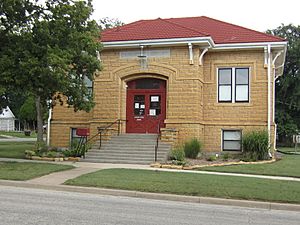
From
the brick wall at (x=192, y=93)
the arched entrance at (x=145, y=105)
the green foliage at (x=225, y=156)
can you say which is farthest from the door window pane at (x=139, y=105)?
the green foliage at (x=225, y=156)

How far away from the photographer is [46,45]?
A: 54.4ft

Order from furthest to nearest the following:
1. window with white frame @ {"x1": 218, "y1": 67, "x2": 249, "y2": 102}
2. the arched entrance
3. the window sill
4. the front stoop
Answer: the arched entrance → window with white frame @ {"x1": 218, "y1": 67, "x2": 249, "y2": 102} → the window sill → the front stoop

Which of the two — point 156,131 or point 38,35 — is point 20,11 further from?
point 156,131

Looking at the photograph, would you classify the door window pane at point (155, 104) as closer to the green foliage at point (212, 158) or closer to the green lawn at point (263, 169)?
the green foliage at point (212, 158)

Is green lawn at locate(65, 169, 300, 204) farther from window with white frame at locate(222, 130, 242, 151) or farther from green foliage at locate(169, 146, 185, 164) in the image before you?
window with white frame at locate(222, 130, 242, 151)

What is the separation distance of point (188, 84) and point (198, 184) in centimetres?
939

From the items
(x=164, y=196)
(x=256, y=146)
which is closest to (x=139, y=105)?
(x=256, y=146)

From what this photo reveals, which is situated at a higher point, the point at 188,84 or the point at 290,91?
the point at 290,91

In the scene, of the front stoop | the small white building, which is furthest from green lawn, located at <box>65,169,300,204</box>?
the small white building

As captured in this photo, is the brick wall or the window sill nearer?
the brick wall

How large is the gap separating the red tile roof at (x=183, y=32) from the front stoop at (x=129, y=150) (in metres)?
5.06

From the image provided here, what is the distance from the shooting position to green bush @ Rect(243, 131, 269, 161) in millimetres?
20172

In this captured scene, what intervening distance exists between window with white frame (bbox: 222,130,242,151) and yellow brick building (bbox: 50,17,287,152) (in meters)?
0.05

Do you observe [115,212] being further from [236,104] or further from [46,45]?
[236,104]
